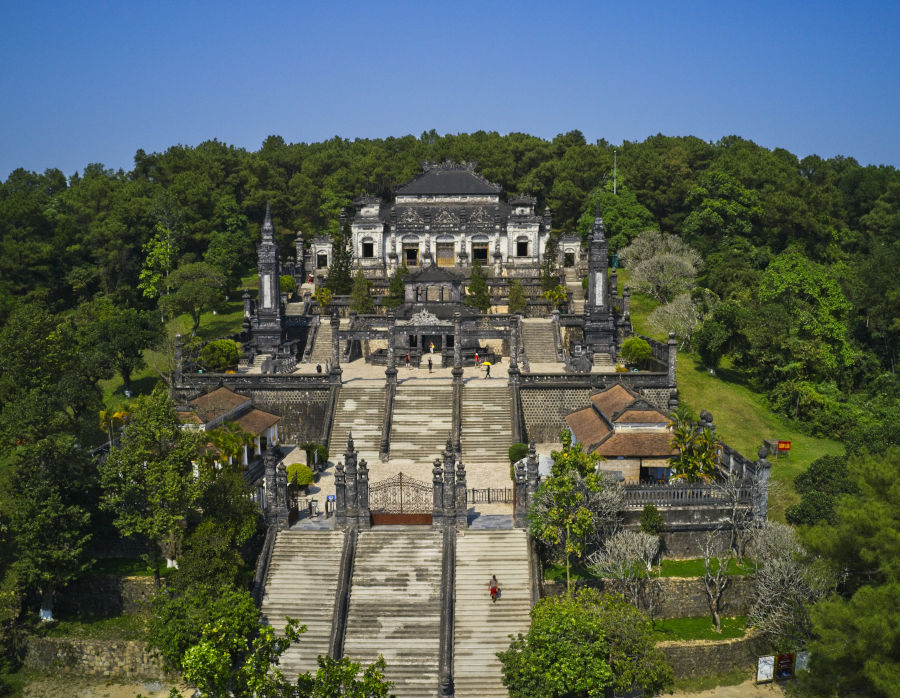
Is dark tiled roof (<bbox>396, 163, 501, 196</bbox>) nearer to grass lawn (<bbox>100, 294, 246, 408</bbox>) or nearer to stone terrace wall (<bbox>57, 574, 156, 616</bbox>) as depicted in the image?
grass lawn (<bbox>100, 294, 246, 408</bbox>)

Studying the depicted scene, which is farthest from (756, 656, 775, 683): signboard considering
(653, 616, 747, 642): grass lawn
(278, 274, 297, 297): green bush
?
(278, 274, 297, 297): green bush

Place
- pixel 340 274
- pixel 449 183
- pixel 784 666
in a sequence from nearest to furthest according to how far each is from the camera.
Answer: pixel 784 666
pixel 340 274
pixel 449 183

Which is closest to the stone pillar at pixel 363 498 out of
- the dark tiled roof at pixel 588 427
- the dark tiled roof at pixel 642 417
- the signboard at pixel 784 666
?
the dark tiled roof at pixel 588 427

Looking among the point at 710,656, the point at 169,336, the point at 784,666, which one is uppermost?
the point at 169,336

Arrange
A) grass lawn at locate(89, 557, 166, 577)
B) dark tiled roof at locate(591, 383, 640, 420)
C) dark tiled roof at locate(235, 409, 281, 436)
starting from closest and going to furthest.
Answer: grass lawn at locate(89, 557, 166, 577)
dark tiled roof at locate(591, 383, 640, 420)
dark tiled roof at locate(235, 409, 281, 436)

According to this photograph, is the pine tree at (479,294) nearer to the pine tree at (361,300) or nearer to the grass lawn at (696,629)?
the pine tree at (361,300)

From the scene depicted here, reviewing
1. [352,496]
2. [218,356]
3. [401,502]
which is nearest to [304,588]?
[352,496]

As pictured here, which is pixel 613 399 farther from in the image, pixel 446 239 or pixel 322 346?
pixel 446 239
